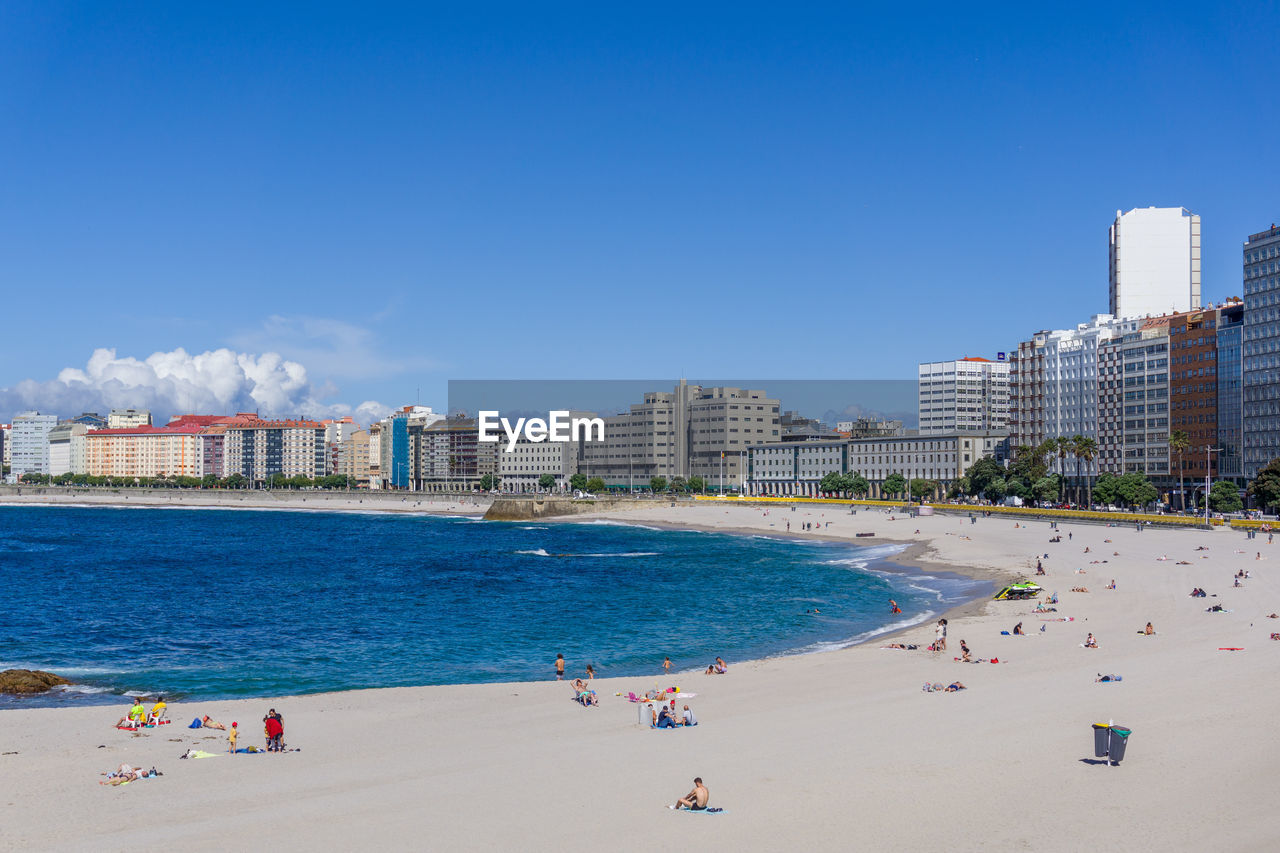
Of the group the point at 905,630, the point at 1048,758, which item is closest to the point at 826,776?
the point at 1048,758

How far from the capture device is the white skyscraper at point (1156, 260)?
195875 mm

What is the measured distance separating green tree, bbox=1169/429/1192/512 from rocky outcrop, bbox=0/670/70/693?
128 meters

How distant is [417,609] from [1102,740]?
133ft

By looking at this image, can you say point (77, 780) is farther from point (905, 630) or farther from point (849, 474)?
point (849, 474)

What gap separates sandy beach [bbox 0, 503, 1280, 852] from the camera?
17891 millimetres

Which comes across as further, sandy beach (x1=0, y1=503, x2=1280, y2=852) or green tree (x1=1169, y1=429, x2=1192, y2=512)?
green tree (x1=1169, y1=429, x2=1192, y2=512)

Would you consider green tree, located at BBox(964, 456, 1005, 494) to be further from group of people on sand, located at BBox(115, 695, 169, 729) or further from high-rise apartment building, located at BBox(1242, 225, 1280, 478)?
group of people on sand, located at BBox(115, 695, 169, 729)

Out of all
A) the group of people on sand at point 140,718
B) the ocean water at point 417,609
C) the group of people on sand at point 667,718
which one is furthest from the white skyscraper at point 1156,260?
the group of people on sand at point 140,718

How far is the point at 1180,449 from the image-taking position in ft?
445

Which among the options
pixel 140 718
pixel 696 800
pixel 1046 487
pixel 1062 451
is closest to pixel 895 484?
pixel 1062 451

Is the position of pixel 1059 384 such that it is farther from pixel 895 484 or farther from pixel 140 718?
pixel 140 718

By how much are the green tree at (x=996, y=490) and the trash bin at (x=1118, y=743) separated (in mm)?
135530

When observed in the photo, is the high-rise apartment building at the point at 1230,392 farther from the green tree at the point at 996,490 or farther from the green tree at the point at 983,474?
the green tree at the point at 983,474

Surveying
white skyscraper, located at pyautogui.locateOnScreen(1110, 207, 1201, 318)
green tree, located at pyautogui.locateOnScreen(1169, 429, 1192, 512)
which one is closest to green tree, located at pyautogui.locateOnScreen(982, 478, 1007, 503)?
green tree, located at pyautogui.locateOnScreen(1169, 429, 1192, 512)
